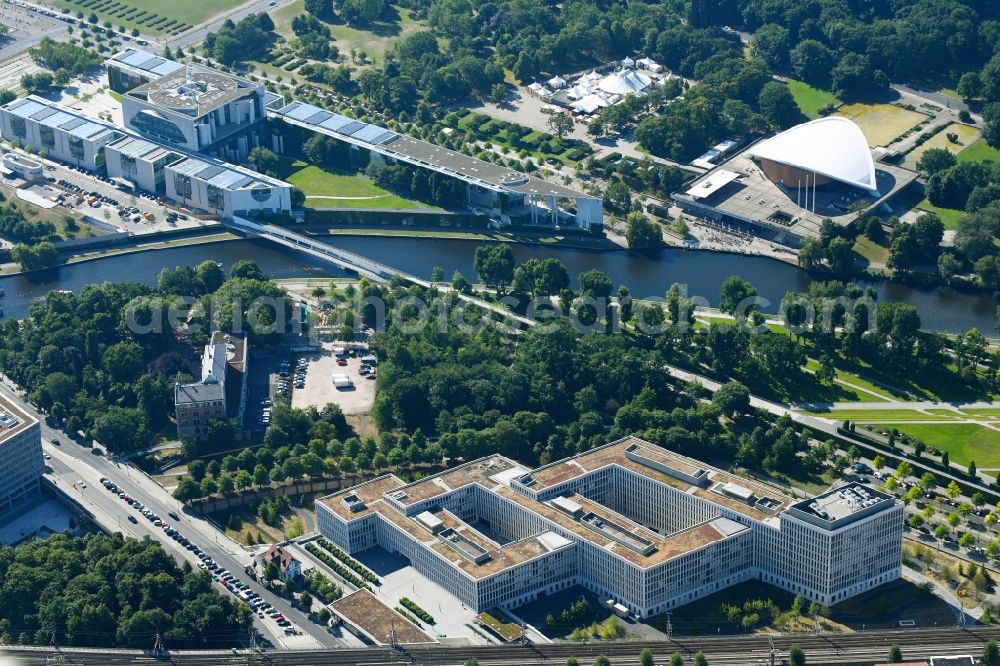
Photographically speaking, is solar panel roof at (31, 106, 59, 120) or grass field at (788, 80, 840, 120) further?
grass field at (788, 80, 840, 120)

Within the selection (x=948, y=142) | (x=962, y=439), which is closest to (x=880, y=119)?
(x=948, y=142)

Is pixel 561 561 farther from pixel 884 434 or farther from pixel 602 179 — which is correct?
pixel 602 179

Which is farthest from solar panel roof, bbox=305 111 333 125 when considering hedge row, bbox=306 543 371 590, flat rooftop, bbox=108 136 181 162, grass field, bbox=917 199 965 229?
hedge row, bbox=306 543 371 590

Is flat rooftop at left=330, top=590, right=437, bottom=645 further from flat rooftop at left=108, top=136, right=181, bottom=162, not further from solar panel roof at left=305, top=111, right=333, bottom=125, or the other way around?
solar panel roof at left=305, top=111, right=333, bottom=125

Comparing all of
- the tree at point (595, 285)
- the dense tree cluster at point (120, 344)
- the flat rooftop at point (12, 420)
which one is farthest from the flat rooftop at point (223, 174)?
the flat rooftop at point (12, 420)

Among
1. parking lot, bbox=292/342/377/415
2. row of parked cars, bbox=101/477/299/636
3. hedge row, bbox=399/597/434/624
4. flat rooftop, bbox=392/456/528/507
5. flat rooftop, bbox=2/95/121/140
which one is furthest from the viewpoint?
flat rooftop, bbox=2/95/121/140

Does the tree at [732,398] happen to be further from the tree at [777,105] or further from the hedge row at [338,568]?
the tree at [777,105]

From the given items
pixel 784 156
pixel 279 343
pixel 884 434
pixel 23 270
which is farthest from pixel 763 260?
pixel 23 270

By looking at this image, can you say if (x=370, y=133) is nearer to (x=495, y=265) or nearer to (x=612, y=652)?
(x=495, y=265)
